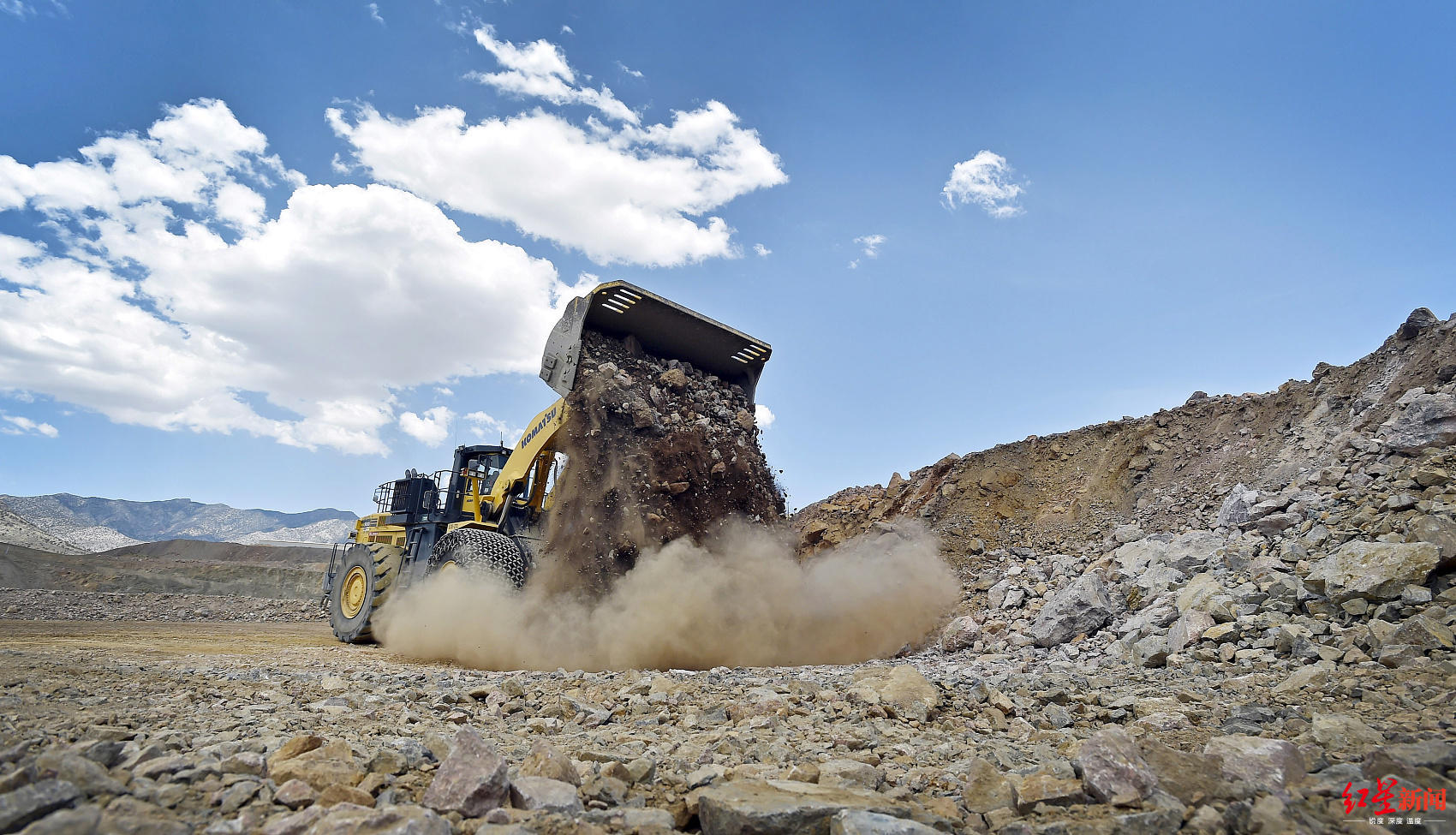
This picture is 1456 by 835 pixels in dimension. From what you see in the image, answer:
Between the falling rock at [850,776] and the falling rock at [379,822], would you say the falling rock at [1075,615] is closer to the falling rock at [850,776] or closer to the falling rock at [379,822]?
the falling rock at [850,776]

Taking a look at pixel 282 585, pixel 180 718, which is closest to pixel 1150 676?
pixel 180 718

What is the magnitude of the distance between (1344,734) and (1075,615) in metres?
4.88

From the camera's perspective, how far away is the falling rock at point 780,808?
2.29 m

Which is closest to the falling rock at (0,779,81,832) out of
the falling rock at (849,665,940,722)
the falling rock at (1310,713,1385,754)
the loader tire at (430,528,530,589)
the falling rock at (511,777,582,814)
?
the falling rock at (511,777,582,814)

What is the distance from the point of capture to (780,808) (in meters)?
2.34

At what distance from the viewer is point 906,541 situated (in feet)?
39.7

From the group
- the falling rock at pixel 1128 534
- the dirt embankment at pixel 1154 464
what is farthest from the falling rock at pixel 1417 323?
the falling rock at pixel 1128 534

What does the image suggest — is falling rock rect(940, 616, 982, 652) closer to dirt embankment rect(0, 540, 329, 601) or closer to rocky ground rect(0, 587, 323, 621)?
rocky ground rect(0, 587, 323, 621)

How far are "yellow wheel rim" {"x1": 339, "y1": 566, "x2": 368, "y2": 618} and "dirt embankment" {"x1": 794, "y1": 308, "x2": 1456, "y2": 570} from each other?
8.19 metres

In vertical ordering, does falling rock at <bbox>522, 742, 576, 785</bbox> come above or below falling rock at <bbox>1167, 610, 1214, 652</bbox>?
below

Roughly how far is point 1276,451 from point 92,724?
493 inches

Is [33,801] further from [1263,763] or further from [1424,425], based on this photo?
[1424,425]

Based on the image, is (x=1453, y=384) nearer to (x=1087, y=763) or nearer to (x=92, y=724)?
(x=1087, y=763)

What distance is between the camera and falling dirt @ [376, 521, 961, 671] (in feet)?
25.7
